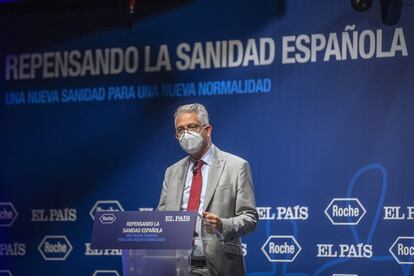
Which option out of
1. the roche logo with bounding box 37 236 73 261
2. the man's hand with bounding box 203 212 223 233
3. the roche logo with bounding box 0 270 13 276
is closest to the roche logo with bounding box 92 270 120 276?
the roche logo with bounding box 37 236 73 261

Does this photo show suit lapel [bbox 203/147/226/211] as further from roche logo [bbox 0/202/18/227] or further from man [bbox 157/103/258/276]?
roche logo [bbox 0/202/18/227]

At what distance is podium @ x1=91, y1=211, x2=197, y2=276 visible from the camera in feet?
12.4

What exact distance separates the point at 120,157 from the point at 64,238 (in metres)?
0.86

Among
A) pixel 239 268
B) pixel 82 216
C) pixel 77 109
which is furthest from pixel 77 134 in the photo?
pixel 239 268

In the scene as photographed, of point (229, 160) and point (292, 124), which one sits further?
point (292, 124)

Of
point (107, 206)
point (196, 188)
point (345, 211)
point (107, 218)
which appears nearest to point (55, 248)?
point (107, 206)

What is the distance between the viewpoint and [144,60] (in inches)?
259

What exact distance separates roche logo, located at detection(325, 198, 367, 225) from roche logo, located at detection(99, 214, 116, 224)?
2421mm

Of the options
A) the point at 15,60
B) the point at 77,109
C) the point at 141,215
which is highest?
the point at 15,60

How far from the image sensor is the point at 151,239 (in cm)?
382

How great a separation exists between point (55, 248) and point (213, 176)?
2.76 m

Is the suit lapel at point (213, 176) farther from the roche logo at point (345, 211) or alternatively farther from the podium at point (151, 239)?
the roche logo at point (345, 211)

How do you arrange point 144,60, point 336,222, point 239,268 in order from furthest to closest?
point 144,60 → point 336,222 → point 239,268

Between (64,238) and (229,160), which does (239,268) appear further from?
(64,238)
